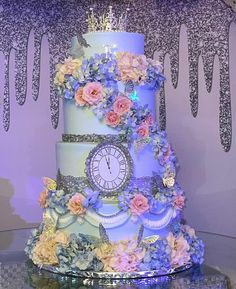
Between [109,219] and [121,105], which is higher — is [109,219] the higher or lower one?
the lower one

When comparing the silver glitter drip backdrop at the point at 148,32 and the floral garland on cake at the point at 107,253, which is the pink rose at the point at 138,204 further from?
the silver glitter drip backdrop at the point at 148,32

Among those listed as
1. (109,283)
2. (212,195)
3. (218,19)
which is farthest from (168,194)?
(218,19)

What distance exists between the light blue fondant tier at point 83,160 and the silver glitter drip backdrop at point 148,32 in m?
1.54

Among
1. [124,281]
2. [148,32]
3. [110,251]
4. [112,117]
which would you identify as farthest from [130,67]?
A: [148,32]

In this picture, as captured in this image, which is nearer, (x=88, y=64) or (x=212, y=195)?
(x=88, y=64)

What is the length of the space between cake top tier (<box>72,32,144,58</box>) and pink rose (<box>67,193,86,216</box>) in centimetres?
60

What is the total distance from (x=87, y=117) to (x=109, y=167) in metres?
0.23

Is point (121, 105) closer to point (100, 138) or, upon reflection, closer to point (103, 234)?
point (100, 138)

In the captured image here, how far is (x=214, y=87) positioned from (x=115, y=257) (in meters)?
1.88

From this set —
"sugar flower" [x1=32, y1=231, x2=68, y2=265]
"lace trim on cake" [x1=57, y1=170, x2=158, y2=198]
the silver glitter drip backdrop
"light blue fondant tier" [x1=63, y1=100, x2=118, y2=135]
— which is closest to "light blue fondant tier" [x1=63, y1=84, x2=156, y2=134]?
→ "light blue fondant tier" [x1=63, y1=100, x2=118, y2=135]

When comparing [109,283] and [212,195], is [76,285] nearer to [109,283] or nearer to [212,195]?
[109,283]

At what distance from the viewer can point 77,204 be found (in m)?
2.51

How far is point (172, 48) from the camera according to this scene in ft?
13.7

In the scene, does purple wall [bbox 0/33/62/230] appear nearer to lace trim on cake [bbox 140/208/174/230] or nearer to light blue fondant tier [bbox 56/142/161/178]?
light blue fondant tier [bbox 56/142/161/178]
